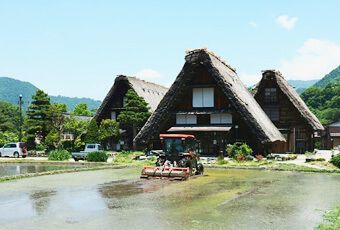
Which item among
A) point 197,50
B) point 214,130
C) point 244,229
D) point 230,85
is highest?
point 197,50

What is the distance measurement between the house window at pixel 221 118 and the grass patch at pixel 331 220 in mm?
26313

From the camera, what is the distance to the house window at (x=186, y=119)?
3906 cm

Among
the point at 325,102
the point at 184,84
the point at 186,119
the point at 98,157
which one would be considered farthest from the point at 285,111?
the point at 325,102

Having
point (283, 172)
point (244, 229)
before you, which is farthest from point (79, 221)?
point (283, 172)

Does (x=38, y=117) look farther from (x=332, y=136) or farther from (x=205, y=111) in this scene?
(x=332, y=136)

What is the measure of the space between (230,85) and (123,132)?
1669 cm

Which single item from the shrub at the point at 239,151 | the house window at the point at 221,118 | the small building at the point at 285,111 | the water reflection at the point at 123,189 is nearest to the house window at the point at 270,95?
the small building at the point at 285,111

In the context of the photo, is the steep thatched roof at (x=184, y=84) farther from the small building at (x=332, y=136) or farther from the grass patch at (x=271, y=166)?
the small building at (x=332, y=136)

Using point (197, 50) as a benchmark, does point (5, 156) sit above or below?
below

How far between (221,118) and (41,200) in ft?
85.5

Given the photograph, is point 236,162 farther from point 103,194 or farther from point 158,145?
point 103,194

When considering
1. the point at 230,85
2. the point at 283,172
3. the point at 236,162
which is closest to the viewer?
the point at 283,172

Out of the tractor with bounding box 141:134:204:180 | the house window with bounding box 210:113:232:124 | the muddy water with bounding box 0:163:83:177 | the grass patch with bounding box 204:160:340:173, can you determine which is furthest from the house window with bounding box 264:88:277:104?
the tractor with bounding box 141:134:204:180

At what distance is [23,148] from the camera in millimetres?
40375
